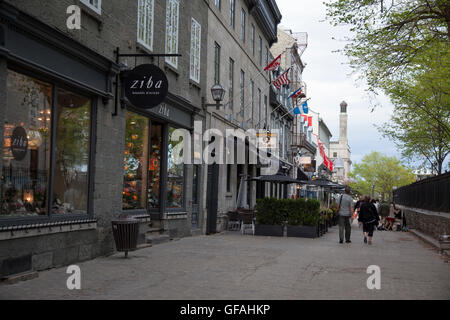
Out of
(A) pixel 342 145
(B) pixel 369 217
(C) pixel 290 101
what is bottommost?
(B) pixel 369 217

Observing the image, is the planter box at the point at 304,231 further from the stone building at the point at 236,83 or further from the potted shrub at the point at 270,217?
the stone building at the point at 236,83

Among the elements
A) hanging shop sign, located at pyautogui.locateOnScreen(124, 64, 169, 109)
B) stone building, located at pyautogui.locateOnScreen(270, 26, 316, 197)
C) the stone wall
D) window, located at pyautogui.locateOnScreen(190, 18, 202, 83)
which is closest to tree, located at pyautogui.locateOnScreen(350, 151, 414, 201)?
stone building, located at pyautogui.locateOnScreen(270, 26, 316, 197)

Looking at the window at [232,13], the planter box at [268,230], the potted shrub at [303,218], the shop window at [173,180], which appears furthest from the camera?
the window at [232,13]

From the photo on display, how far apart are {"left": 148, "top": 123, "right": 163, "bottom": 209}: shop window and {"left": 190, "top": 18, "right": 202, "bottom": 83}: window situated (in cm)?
278

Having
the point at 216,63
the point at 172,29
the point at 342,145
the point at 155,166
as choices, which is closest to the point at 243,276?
the point at 155,166

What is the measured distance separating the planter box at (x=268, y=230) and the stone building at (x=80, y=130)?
3792 mm

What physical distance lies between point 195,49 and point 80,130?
7.58 metres

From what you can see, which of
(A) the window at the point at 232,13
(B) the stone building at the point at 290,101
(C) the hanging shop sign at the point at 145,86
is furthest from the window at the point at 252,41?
(C) the hanging shop sign at the point at 145,86

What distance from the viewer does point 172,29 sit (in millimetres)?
15000

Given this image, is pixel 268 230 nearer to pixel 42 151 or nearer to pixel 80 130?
pixel 80 130

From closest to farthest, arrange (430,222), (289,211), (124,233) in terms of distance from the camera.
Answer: (124,233) → (289,211) → (430,222)

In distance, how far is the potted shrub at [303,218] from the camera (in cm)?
1819
